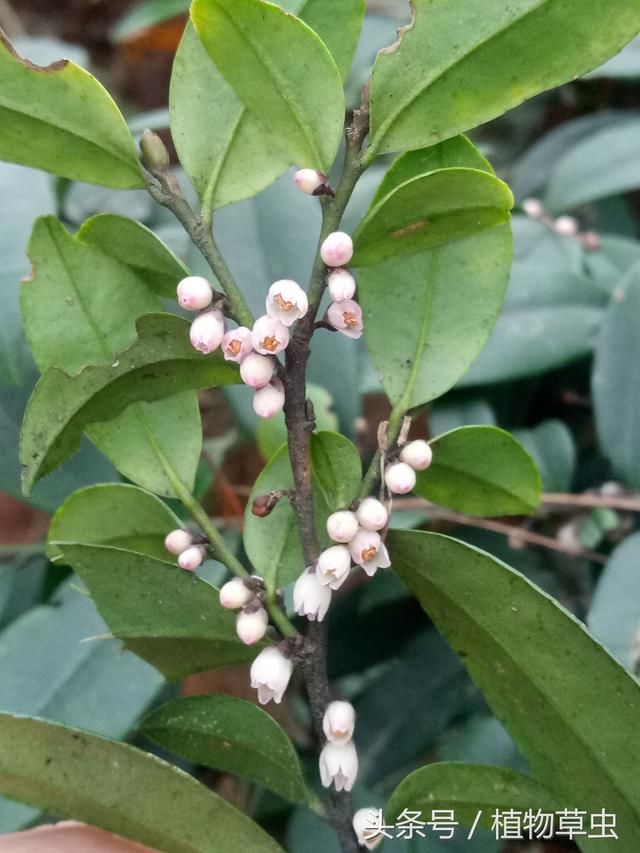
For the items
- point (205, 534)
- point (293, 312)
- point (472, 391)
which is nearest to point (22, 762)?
point (205, 534)

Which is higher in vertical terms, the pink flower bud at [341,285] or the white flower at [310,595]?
the pink flower bud at [341,285]

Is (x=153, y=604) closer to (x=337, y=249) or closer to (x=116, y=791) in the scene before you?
(x=116, y=791)

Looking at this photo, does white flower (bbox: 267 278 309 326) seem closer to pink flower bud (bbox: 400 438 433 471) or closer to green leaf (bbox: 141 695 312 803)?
pink flower bud (bbox: 400 438 433 471)

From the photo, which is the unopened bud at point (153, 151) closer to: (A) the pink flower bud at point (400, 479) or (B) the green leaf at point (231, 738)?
(A) the pink flower bud at point (400, 479)

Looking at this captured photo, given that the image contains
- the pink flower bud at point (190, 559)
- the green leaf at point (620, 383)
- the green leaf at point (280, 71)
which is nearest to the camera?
the green leaf at point (280, 71)

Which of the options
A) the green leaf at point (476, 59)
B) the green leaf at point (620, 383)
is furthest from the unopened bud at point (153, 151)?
the green leaf at point (620, 383)

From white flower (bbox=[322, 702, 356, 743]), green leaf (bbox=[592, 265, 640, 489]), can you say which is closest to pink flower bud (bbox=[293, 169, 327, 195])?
white flower (bbox=[322, 702, 356, 743])

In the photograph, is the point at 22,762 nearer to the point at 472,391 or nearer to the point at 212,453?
the point at 212,453
